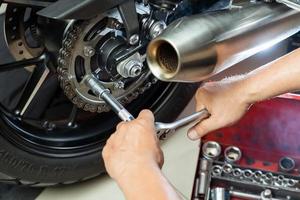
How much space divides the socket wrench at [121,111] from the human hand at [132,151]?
8 centimetres

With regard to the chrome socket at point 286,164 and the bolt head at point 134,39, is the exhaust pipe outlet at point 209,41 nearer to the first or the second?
the bolt head at point 134,39

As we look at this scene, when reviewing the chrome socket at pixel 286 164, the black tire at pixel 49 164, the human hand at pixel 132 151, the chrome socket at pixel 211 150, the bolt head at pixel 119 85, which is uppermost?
the human hand at pixel 132 151

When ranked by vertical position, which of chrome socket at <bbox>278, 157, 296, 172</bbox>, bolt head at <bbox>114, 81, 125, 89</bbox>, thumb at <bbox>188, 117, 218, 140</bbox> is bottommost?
chrome socket at <bbox>278, 157, 296, 172</bbox>

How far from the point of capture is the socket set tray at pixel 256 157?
1231mm

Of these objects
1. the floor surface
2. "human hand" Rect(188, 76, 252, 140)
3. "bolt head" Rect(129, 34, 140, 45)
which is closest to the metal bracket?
"human hand" Rect(188, 76, 252, 140)

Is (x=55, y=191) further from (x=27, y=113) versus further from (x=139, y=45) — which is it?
(x=139, y=45)

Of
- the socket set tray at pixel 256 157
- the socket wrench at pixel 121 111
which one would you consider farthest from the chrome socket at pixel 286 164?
the socket wrench at pixel 121 111

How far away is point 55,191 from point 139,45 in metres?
0.40

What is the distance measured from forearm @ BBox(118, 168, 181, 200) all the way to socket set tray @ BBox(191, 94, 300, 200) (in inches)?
18.4

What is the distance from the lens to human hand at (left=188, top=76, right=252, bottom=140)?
90cm

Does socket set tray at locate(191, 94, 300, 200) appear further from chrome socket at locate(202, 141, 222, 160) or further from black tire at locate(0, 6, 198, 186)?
black tire at locate(0, 6, 198, 186)

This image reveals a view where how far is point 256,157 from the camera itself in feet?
4.23

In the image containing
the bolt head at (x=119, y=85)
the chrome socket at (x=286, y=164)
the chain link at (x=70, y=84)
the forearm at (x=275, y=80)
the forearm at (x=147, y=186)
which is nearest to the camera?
the forearm at (x=147, y=186)

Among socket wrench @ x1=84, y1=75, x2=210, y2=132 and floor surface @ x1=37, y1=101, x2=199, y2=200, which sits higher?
socket wrench @ x1=84, y1=75, x2=210, y2=132
